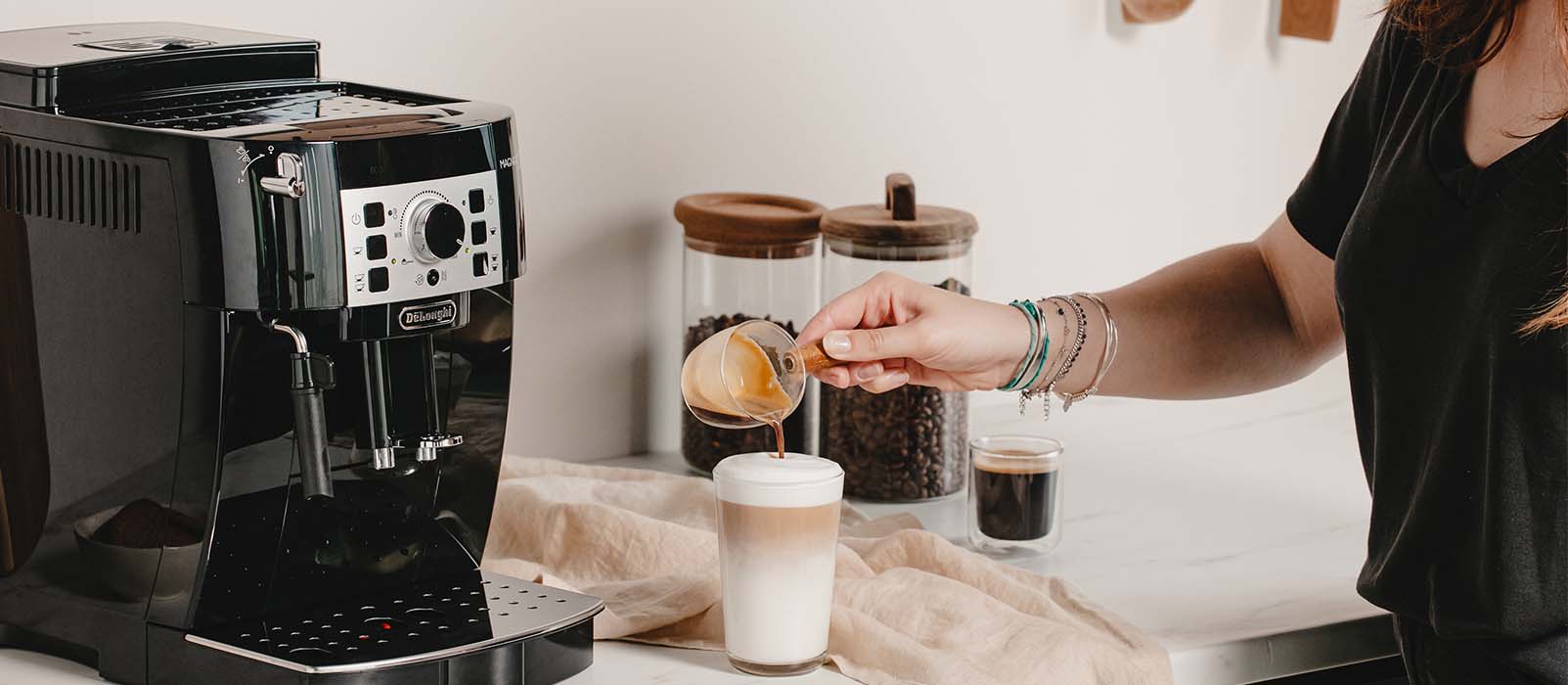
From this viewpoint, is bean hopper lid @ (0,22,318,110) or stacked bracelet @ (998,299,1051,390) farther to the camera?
stacked bracelet @ (998,299,1051,390)

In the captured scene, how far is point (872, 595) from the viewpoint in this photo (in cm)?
112

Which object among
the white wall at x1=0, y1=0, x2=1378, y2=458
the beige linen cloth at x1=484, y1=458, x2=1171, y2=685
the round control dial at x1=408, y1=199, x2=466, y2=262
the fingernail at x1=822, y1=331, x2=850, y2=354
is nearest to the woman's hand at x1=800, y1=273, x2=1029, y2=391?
the fingernail at x1=822, y1=331, x2=850, y2=354

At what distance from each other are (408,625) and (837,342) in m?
0.32

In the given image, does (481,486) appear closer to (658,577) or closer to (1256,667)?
(658,577)

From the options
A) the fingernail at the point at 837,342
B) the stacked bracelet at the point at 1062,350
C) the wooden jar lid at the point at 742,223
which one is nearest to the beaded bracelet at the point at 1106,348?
the stacked bracelet at the point at 1062,350

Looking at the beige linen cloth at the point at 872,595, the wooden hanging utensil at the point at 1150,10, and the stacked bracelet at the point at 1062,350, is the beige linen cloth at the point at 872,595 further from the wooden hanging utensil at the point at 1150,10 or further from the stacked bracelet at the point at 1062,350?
the wooden hanging utensil at the point at 1150,10

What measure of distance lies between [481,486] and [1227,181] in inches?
46.0

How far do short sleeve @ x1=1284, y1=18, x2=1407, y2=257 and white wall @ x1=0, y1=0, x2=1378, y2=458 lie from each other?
586 millimetres

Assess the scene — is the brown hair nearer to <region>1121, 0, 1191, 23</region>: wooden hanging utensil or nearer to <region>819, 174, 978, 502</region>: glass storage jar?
<region>819, 174, 978, 502</region>: glass storage jar

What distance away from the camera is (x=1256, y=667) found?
3.70ft

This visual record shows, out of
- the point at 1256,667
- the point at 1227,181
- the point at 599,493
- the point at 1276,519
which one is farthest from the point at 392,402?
the point at 1227,181

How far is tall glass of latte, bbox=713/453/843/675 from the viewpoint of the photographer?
988 mm

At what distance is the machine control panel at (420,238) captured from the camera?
886 millimetres

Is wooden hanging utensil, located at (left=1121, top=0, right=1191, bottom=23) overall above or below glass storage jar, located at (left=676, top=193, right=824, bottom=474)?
above
